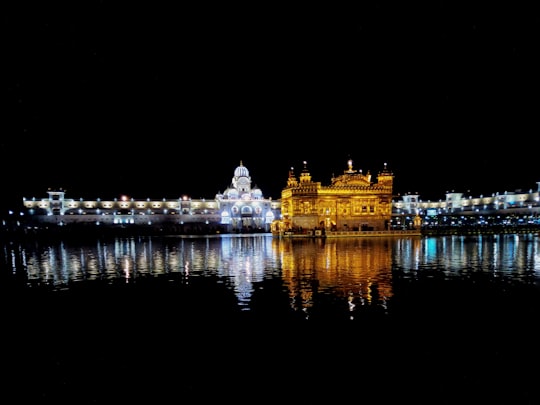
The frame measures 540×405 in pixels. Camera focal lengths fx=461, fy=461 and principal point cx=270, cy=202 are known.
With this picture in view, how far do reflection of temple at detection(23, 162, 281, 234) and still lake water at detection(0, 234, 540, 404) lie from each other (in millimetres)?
77533

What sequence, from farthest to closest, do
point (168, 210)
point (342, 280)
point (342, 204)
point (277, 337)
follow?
point (168, 210) → point (342, 204) → point (342, 280) → point (277, 337)

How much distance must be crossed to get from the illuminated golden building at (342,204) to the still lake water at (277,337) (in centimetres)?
4768

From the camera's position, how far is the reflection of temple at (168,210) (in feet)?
325

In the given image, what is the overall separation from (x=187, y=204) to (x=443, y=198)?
69.6 m

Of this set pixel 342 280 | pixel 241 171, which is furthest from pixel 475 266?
pixel 241 171

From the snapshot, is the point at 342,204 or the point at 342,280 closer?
the point at 342,280

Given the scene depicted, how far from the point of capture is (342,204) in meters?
67.7

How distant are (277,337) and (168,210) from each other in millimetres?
104039

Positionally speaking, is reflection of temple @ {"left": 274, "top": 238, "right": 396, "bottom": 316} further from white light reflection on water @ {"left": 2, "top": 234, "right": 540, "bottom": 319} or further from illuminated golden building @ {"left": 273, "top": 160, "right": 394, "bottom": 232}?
illuminated golden building @ {"left": 273, "top": 160, "right": 394, "bottom": 232}

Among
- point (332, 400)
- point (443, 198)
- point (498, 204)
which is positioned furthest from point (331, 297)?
point (443, 198)

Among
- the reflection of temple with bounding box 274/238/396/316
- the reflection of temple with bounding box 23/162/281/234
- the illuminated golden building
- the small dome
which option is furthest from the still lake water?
the small dome

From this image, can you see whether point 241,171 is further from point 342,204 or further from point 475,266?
point 475,266

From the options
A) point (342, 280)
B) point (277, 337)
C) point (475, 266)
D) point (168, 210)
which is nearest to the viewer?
point (277, 337)

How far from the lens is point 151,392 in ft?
24.7
